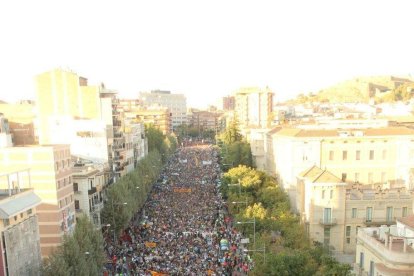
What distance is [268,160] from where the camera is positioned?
63.8m

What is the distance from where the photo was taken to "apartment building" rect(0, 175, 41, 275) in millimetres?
22484

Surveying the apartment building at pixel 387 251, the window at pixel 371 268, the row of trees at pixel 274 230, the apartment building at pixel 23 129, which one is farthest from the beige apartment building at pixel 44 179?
the apartment building at pixel 23 129

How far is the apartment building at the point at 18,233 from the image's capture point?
73.8ft

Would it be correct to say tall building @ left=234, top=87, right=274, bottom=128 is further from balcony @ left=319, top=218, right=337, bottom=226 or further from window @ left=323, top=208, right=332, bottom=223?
balcony @ left=319, top=218, right=337, bottom=226

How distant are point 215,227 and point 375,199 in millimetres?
17670

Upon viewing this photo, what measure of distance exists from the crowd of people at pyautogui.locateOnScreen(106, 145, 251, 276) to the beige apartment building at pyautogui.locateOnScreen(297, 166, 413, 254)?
8070mm

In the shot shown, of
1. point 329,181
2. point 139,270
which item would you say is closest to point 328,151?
point 329,181

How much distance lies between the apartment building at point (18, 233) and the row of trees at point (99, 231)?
1.28 meters

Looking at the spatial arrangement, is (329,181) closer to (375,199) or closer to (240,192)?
(375,199)

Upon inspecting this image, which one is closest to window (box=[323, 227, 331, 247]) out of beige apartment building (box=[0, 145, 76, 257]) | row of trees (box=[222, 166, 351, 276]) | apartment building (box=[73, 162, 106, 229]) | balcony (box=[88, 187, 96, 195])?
row of trees (box=[222, 166, 351, 276])

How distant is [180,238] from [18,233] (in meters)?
20.5

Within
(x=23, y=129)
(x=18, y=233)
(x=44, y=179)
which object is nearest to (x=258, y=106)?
(x=23, y=129)

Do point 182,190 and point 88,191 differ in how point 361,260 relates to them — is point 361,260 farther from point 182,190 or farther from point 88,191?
point 182,190

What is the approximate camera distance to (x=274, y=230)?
3816 centimetres
